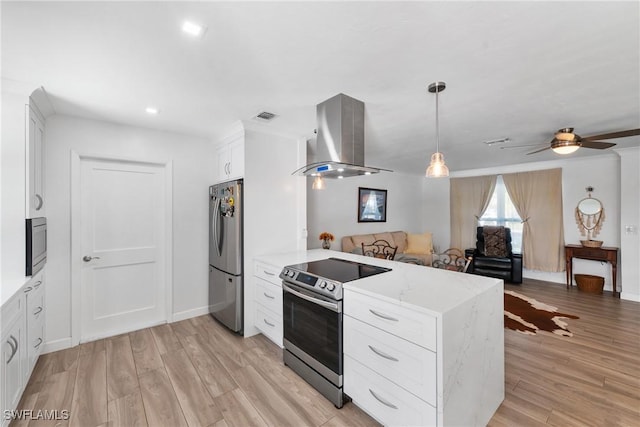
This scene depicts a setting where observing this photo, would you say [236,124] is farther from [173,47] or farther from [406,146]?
[406,146]

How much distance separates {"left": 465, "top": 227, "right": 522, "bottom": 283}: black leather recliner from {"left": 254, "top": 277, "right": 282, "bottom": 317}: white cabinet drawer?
473 cm

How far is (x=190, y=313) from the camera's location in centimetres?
361

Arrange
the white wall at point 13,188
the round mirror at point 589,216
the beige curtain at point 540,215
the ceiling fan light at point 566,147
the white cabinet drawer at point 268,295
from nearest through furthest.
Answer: the white wall at point 13,188
the white cabinet drawer at point 268,295
the ceiling fan light at point 566,147
the round mirror at point 589,216
the beige curtain at point 540,215

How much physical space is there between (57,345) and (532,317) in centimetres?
565

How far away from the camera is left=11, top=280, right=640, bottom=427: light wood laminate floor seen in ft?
6.26

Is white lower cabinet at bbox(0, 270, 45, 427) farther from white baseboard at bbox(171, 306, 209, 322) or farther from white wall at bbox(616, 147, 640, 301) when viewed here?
white wall at bbox(616, 147, 640, 301)

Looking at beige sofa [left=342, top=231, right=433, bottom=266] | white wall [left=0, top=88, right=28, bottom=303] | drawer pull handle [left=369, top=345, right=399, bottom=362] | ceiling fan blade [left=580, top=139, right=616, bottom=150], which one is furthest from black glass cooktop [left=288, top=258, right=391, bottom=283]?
ceiling fan blade [left=580, top=139, right=616, bottom=150]

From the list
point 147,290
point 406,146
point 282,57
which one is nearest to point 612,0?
point 282,57

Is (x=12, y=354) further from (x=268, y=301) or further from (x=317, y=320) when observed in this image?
(x=317, y=320)

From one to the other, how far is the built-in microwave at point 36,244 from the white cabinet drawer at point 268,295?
188 centimetres

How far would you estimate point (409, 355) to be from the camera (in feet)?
5.14

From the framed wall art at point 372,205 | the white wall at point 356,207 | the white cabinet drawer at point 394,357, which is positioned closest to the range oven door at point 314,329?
the white cabinet drawer at point 394,357

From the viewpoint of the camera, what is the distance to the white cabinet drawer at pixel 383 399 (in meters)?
1.53

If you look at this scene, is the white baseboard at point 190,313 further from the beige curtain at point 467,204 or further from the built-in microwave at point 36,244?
the beige curtain at point 467,204
